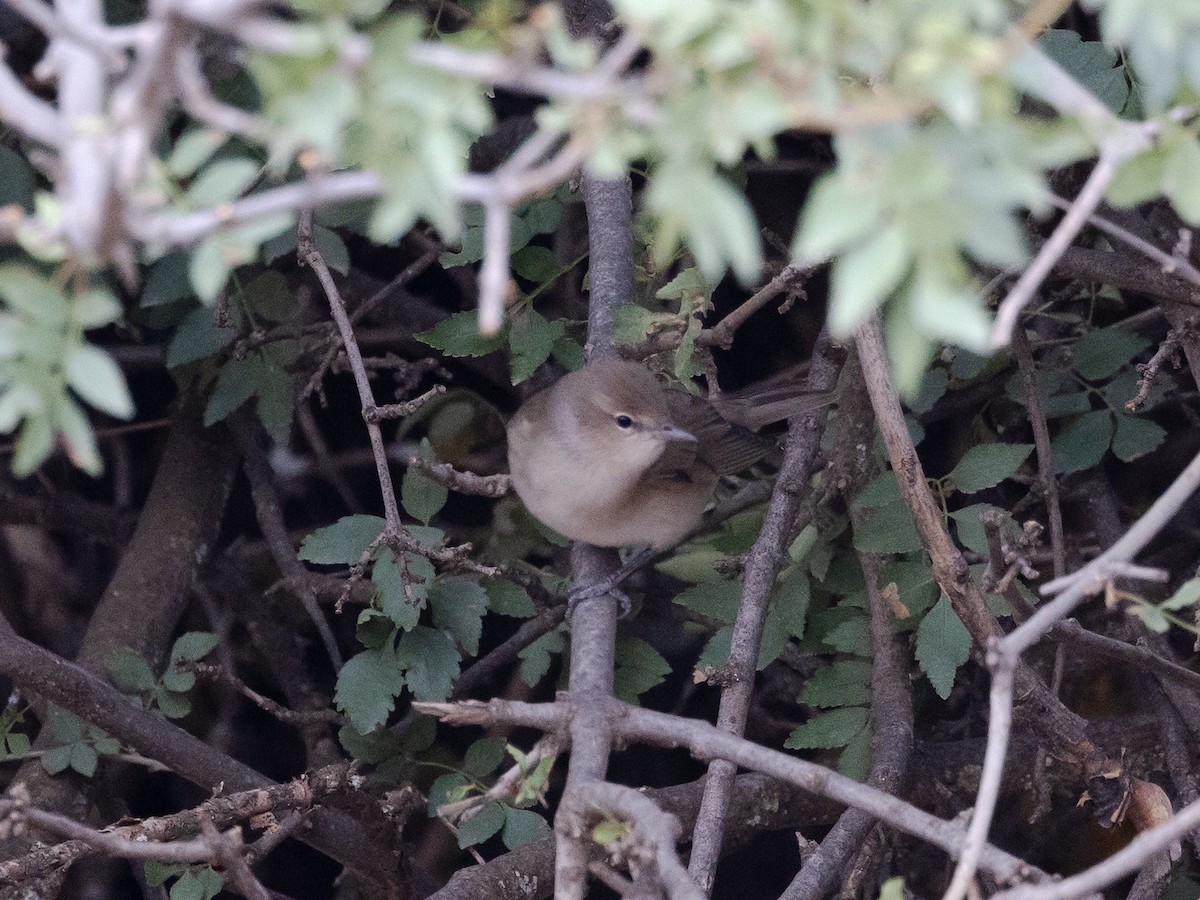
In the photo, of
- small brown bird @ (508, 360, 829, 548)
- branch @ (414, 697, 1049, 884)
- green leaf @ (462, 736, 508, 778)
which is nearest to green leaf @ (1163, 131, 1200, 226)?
branch @ (414, 697, 1049, 884)

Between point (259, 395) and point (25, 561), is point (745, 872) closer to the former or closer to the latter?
point (259, 395)

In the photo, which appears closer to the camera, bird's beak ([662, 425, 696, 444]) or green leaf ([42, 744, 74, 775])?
green leaf ([42, 744, 74, 775])

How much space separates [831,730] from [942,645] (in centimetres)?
42

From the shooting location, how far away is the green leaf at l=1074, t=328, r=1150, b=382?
11.5 ft

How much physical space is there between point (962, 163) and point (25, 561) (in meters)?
4.18

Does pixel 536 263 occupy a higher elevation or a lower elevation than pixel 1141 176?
lower

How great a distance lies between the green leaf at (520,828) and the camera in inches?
114

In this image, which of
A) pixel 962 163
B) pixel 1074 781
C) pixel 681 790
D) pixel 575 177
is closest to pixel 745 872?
pixel 681 790

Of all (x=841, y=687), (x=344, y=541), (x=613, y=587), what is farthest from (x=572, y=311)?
(x=841, y=687)

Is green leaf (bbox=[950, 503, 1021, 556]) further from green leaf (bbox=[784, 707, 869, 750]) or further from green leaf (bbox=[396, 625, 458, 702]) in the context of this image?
green leaf (bbox=[396, 625, 458, 702])

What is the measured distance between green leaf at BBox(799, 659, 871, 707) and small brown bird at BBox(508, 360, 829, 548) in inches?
29.0

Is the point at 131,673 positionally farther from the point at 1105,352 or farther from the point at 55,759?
the point at 1105,352

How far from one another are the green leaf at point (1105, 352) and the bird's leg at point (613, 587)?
138 cm

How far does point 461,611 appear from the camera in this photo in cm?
307
